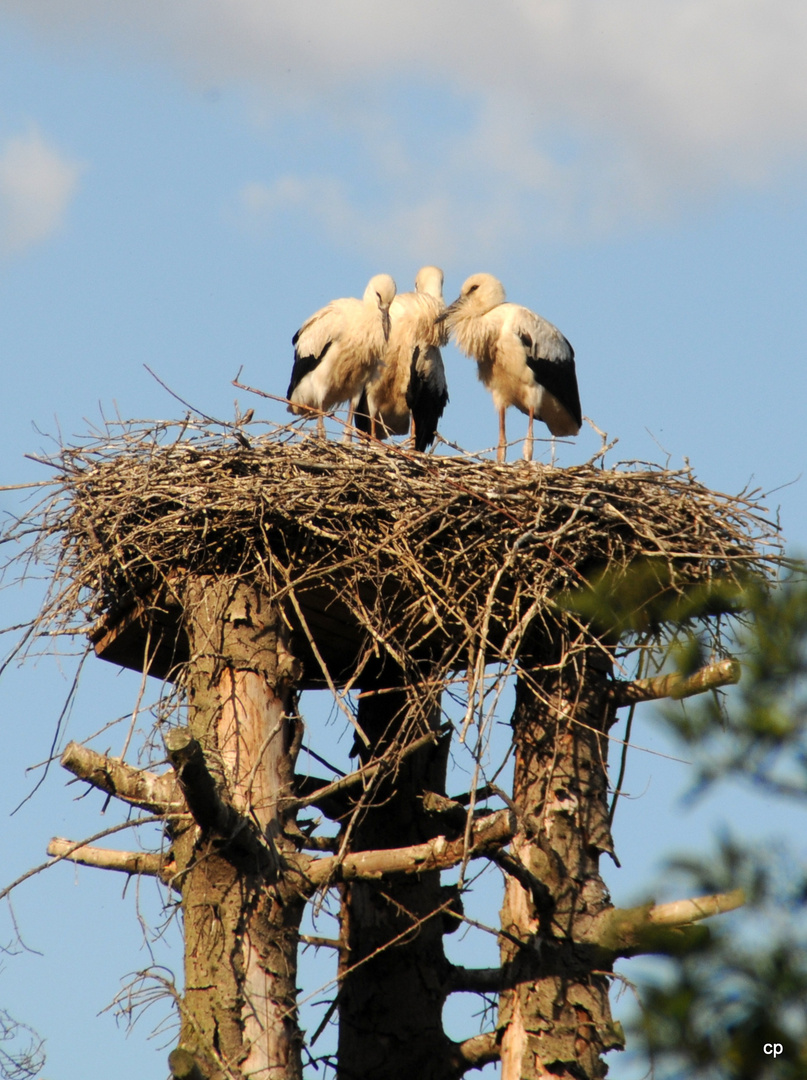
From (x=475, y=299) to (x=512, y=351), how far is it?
57 cm

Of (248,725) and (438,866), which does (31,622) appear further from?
(438,866)

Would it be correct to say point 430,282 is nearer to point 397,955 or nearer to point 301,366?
point 301,366

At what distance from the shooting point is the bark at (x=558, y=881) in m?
6.55

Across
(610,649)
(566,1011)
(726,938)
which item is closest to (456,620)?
(610,649)

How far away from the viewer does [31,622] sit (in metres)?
7.20

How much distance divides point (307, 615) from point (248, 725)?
88cm

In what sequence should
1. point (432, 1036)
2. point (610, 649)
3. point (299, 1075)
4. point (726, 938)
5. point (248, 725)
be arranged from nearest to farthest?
point (726, 938) → point (299, 1075) → point (248, 725) → point (610, 649) → point (432, 1036)

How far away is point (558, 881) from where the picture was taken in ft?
22.2

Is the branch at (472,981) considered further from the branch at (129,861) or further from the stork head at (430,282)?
the stork head at (430,282)

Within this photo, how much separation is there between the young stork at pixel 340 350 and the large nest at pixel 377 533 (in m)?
3.23

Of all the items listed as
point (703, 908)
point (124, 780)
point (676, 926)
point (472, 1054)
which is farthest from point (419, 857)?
point (676, 926)

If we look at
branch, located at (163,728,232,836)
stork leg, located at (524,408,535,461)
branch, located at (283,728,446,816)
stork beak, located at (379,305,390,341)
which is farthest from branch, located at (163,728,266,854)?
stork beak, located at (379,305,390,341)

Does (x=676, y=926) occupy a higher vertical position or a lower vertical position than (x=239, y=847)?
lower

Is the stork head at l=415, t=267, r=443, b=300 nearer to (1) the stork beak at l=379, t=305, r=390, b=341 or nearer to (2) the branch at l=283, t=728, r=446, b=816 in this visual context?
(1) the stork beak at l=379, t=305, r=390, b=341
